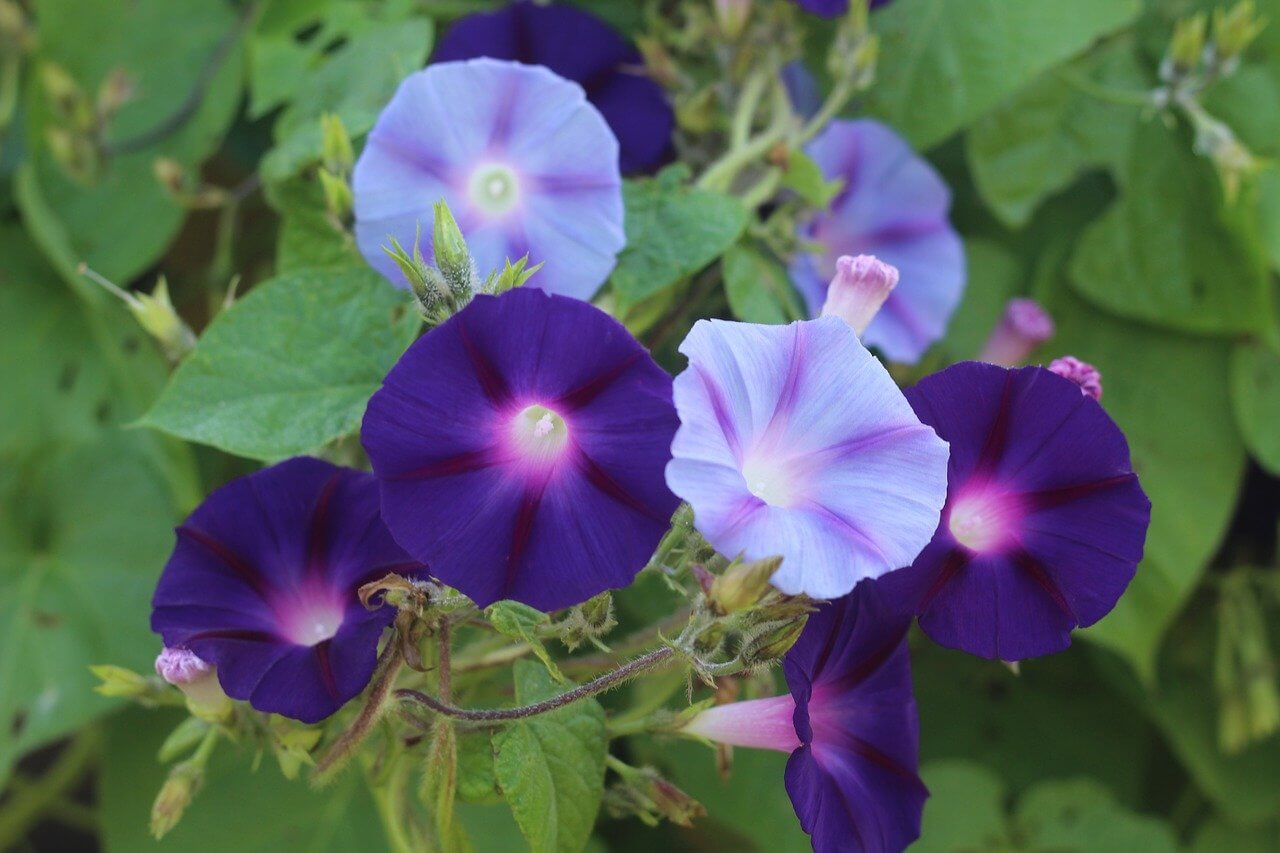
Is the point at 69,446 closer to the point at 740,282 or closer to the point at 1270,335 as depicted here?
the point at 740,282

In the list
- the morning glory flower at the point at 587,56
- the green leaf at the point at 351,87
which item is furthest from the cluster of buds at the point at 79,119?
the morning glory flower at the point at 587,56

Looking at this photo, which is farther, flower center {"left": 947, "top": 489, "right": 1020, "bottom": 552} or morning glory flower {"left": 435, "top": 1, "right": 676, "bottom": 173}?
morning glory flower {"left": 435, "top": 1, "right": 676, "bottom": 173}

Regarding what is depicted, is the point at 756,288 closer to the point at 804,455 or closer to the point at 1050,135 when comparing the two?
the point at 804,455

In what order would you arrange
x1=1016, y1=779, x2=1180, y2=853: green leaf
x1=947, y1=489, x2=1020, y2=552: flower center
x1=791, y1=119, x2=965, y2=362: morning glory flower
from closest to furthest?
x1=947, y1=489, x2=1020, y2=552: flower center, x1=791, y1=119, x2=965, y2=362: morning glory flower, x1=1016, y1=779, x2=1180, y2=853: green leaf

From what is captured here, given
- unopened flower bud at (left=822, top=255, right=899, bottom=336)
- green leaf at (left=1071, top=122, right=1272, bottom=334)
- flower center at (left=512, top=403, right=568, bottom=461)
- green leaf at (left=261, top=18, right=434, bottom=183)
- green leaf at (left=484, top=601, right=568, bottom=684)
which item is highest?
green leaf at (left=261, top=18, right=434, bottom=183)

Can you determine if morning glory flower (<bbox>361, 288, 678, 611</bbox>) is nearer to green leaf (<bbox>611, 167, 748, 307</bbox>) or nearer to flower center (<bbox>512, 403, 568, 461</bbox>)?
flower center (<bbox>512, 403, 568, 461</bbox>)

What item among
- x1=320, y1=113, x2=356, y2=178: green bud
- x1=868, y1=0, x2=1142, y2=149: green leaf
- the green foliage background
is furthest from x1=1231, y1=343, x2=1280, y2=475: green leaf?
x1=320, y1=113, x2=356, y2=178: green bud

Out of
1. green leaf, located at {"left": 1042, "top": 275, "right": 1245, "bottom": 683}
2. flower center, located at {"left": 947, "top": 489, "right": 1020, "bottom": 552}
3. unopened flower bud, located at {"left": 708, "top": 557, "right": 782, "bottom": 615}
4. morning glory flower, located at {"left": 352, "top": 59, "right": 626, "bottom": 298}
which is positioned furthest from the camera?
→ green leaf, located at {"left": 1042, "top": 275, "right": 1245, "bottom": 683}
